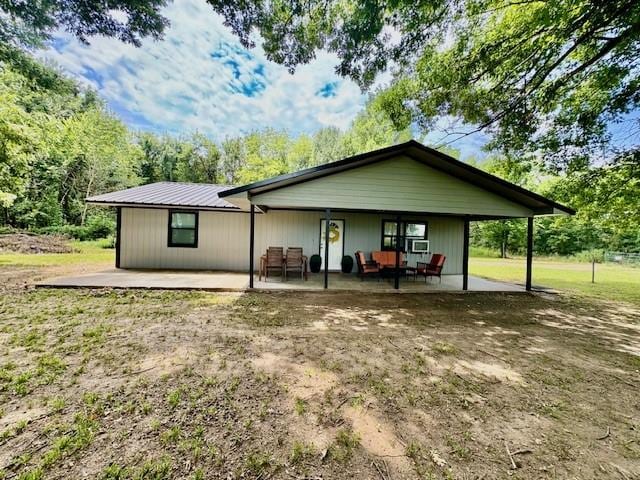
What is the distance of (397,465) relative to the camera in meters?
1.86

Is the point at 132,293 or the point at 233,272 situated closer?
the point at 132,293

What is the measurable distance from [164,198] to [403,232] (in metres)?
9.00

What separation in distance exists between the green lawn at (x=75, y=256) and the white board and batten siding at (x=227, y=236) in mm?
3308

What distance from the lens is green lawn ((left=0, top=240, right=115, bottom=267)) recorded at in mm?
10945

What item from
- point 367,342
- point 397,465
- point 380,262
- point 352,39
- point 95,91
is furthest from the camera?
point 95,91

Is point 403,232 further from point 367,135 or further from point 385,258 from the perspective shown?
point 367,135

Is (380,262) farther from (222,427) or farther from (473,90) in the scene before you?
(222,427)

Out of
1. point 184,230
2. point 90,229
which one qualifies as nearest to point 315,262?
point 184,230

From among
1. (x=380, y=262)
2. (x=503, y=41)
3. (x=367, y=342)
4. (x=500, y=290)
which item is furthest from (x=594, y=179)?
(x=367, y=342)

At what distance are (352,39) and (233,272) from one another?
7799mm

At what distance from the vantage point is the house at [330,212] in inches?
281

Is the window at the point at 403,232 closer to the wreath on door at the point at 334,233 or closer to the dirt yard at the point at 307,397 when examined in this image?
the wreath on door at the point at 334,233

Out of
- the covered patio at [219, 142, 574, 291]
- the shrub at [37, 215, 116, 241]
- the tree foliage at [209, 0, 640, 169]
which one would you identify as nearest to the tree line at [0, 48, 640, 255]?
the shrub at [37, 215, 116, 241]

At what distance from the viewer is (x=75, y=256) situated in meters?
12.9
